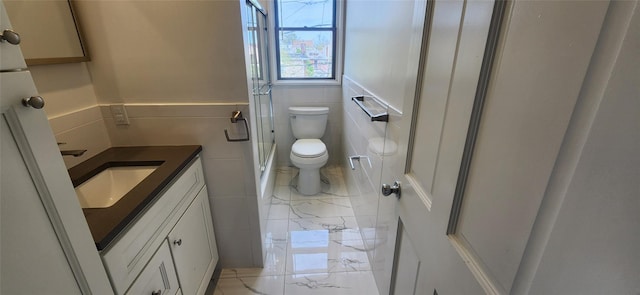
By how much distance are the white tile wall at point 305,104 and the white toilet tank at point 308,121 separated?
→ 0.12 m

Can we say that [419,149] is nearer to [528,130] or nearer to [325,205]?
[528,130]

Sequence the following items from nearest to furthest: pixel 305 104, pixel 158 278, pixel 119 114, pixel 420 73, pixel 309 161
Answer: pixel 420 73 < pixel 158 278 < pixel 119 114 < pixel 309 161 < pixel 305 104

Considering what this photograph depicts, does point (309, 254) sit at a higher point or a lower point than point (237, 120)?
lower

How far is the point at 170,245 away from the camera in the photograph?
3.73 feet

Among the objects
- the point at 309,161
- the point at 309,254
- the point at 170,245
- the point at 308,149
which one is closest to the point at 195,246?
the point at 170,245

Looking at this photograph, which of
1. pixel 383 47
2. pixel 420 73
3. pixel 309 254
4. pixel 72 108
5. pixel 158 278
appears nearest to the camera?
pixel 420 73

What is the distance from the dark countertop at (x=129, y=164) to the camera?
80cm

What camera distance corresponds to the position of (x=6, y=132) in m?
0.49

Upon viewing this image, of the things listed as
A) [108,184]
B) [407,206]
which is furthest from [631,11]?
[108,184]

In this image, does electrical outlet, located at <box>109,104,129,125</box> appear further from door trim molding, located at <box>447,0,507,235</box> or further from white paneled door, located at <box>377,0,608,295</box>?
door trim molding, located at <box>447,0,507,235</box>

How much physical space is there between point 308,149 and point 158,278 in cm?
168

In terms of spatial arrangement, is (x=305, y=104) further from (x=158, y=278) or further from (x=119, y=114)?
(x=158, y=278)

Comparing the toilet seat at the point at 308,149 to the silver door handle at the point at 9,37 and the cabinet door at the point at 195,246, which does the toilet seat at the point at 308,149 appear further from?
the silver door handle at the point at 9,37

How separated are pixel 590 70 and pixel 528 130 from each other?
4.4 inches
